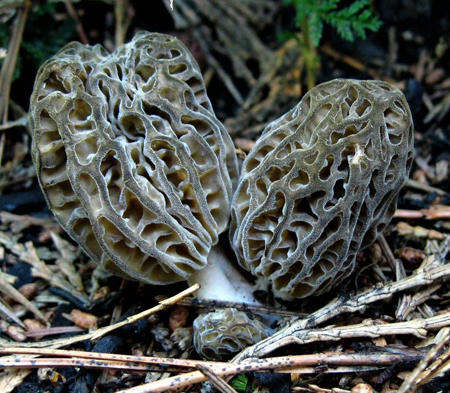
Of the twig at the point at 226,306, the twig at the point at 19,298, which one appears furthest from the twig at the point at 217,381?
the twig at the point at 19,298

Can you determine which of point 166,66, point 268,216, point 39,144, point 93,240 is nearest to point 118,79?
point 166,66

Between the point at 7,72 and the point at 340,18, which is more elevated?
the point at 340,18

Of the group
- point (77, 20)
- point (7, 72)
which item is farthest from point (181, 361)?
point (77, 20)

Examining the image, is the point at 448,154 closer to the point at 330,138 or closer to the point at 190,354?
the point at 330,138

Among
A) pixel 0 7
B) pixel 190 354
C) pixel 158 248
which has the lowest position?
pixel 190 354

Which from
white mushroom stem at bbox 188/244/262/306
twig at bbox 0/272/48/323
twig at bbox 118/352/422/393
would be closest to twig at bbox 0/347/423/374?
twig at bbox 118/352/422/393

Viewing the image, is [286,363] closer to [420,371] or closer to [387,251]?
[420,371]

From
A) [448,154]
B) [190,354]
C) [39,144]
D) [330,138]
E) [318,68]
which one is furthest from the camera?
[318,68]
